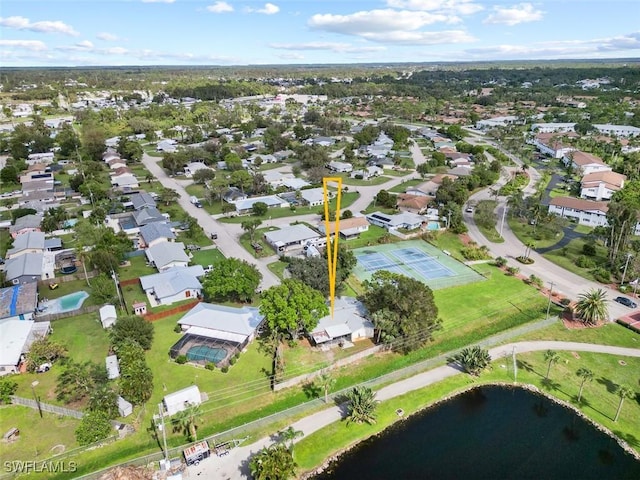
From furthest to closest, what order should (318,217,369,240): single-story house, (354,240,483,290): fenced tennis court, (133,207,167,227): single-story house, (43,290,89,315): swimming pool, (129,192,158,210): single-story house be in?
(129,192,158,210): single-story house, (133,207,167,227): single-story house, (318,217,369,240): single-story house, (354,240,483,290): fenced tennis court, (43,290,89,315): swimming pool

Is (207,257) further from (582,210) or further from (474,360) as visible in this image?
(582,210)

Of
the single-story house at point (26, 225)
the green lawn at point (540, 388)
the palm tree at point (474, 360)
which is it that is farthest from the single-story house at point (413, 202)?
the single-story house at point (26, 225)

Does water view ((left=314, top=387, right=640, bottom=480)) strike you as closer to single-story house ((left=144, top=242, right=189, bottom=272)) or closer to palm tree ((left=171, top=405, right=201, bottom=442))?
palm tree ((left=171, top=405, right=201, bottom=442))

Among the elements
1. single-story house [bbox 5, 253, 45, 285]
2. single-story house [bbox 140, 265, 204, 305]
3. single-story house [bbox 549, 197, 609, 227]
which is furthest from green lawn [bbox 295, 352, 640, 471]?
single-story house [bbox 5, 253, 45, 285]

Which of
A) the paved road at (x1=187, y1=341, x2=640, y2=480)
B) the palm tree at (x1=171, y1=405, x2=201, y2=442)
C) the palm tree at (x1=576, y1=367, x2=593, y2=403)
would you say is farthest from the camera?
the palm tree at (x1=576, y1=367, x2=593, y2=403)

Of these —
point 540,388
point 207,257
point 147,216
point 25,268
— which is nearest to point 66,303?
point 25,268

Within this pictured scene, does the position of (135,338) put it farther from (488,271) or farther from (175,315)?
(488,271)

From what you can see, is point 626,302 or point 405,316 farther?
point 626,302
